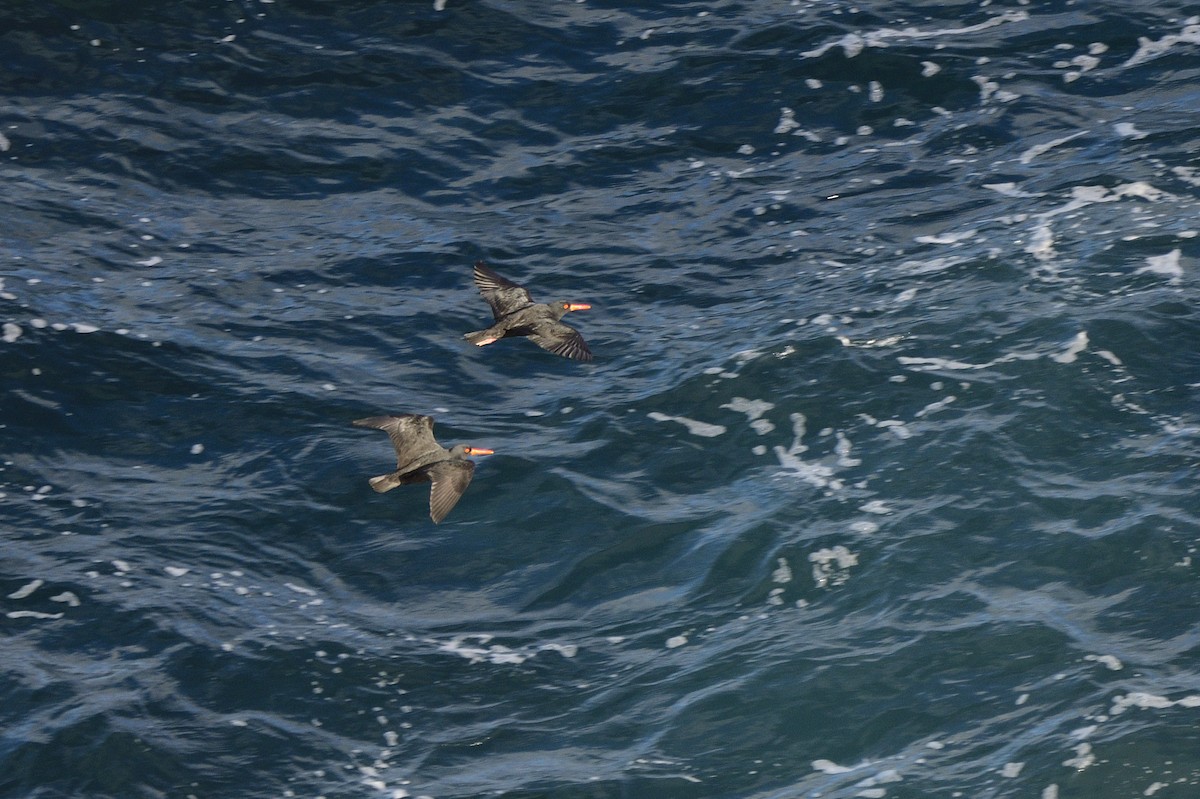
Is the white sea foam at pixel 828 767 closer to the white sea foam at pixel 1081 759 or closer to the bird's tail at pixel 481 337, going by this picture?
the white sea foam at pixel 1081 759

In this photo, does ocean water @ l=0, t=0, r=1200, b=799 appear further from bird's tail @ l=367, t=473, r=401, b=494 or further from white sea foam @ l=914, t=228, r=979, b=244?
bird's tail @ l=367, t=473, r=401, b=494

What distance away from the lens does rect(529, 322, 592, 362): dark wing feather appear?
11797 mm

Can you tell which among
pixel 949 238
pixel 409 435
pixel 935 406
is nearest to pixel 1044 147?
pixel 949 238

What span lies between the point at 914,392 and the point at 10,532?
666 centimetres

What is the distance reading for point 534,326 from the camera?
11914 millimetres

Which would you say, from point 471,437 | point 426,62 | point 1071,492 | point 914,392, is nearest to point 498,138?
point 426,62

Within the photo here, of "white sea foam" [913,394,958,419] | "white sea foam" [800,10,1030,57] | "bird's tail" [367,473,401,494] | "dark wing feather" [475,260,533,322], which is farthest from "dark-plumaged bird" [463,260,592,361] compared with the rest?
"white sea foam" [800,10,1030,57]

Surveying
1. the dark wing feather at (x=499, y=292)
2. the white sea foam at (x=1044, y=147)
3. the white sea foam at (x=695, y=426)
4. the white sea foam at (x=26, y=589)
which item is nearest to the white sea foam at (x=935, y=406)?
the white sea foam at (x=695, y=426)

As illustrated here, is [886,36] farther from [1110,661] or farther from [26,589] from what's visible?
[26,589]

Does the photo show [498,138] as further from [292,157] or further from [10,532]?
[10,532]

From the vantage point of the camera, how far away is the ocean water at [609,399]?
9.32 meters

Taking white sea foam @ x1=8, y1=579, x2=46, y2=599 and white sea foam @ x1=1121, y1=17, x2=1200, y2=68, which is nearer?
white sea foam @ x1=8, y1=579, x2=46, y2=599

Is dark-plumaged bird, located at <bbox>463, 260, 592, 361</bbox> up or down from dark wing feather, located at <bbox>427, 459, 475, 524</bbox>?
up

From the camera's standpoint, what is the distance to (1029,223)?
43.3 ft
